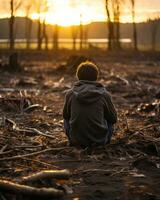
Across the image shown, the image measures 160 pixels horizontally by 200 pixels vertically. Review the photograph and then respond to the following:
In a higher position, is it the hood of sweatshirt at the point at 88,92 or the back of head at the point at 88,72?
the back of head at the point at 88,72

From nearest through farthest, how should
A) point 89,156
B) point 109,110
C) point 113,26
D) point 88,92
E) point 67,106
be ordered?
point 89,156, point 88,92, point 109,110, point 67,106, point 113,26

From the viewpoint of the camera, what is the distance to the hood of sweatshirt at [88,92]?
8234 mm

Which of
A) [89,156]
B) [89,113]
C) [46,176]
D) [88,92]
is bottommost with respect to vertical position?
[89,156]

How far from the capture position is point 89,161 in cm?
771

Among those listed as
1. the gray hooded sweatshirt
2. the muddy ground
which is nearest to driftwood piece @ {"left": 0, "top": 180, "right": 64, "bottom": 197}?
the muddy ground

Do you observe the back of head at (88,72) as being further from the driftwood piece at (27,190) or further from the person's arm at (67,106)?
the driftwood piece at (27,190)

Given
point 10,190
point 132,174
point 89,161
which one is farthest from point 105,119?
point 10,190

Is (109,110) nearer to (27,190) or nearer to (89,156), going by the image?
(89,156)

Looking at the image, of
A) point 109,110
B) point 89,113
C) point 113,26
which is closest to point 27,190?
point 89,113

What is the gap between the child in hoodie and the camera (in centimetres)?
826

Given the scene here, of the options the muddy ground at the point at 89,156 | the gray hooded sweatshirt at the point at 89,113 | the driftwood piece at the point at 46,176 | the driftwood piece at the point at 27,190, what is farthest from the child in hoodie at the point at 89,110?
the driftwood piece at the point at 27,190

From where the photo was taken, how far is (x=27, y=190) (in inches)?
220

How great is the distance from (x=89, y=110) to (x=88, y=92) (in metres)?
0.27

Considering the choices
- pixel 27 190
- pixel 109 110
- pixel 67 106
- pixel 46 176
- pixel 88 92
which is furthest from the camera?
pixel 67 106
